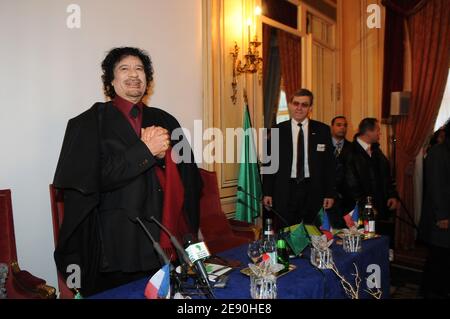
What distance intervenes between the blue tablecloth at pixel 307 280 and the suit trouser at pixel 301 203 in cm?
117

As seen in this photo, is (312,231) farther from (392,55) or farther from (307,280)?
(392,55)

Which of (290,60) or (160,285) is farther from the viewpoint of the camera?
(290,60)

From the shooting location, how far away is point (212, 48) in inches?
149

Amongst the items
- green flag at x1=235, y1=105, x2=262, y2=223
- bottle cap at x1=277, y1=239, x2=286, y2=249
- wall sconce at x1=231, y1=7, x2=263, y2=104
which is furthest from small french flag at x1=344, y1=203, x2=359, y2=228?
wall sconce at x1=231, y1=7, x2=263, y2=104

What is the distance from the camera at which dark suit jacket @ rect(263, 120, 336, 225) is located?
344cm

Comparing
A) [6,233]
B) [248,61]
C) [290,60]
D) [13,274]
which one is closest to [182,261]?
[13,274]

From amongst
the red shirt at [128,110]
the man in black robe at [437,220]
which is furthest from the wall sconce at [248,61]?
the red shirt at [128,110]

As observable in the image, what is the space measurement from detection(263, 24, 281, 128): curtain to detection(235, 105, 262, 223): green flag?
3.32ft

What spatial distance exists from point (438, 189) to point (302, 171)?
1.10 meters

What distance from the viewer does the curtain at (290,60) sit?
17.0 feet

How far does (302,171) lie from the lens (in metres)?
3.43

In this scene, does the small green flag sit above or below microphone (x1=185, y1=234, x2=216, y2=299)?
below

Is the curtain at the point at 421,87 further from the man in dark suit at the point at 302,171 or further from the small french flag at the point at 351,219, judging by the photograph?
the small french flag at the point at 351,219

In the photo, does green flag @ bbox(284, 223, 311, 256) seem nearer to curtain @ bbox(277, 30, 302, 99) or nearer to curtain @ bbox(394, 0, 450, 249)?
curtain @ bbox(277, 30, 302, 99)
